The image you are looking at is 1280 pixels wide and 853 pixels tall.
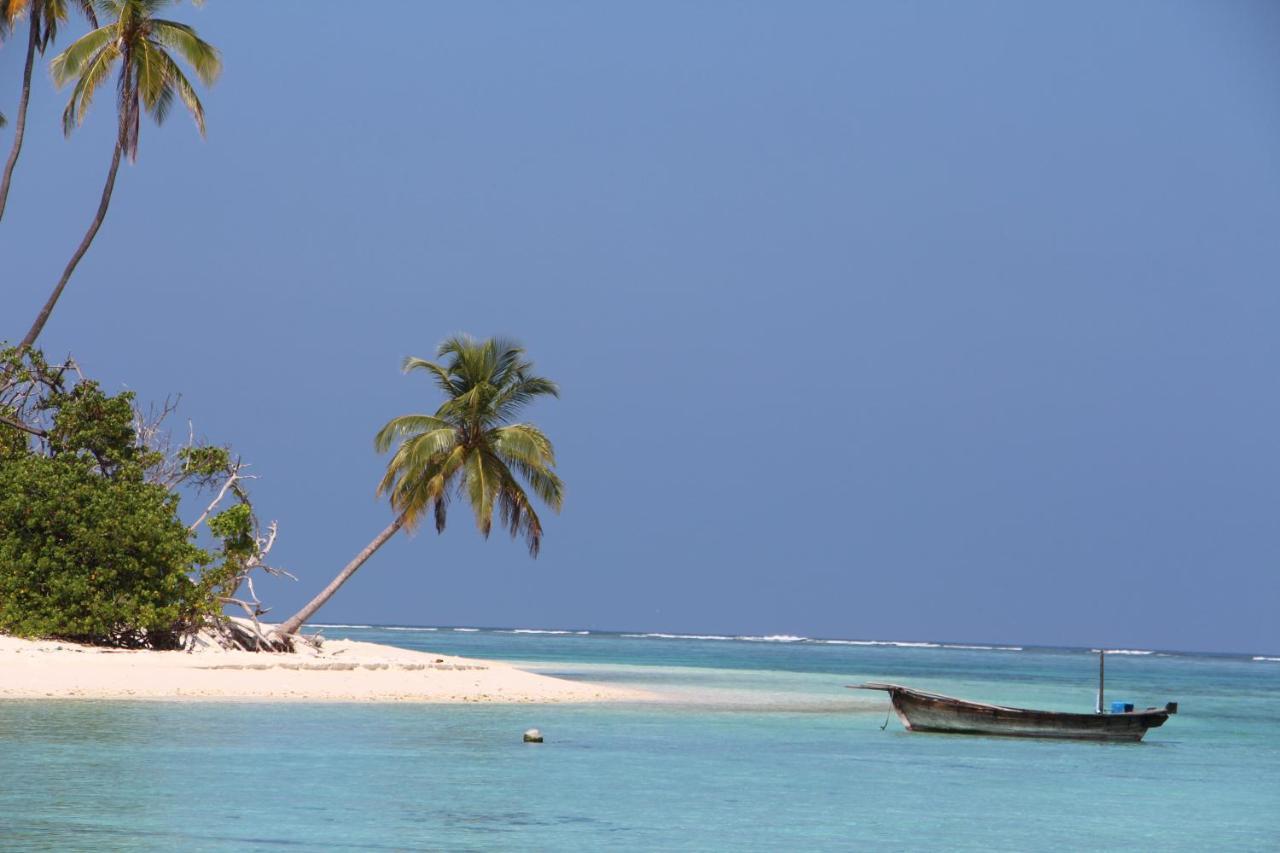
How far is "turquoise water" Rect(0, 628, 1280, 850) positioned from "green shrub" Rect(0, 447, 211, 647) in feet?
19.2

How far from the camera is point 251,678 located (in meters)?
28.6

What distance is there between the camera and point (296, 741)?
1992 centimetres

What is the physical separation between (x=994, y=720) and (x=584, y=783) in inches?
430

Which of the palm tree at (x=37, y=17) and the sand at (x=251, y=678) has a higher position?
the palm tree at (x=37, y=17)

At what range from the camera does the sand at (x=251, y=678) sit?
25.5m

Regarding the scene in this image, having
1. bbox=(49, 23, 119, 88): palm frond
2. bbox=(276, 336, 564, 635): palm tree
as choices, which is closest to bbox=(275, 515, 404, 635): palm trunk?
bbox=(276, 336, 564, 635): palm tree

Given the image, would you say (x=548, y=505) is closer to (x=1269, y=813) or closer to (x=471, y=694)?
(x=471, y=694)

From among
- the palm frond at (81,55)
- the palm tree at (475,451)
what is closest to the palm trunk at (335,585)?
the palm tree at (475,451)

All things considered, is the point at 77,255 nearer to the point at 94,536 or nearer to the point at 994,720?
the point at 94,536

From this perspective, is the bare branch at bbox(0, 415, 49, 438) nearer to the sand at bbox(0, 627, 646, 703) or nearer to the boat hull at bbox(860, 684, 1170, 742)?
the sand at bbox(0, 627, 646, 703)

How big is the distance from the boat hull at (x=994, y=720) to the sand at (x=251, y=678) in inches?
292

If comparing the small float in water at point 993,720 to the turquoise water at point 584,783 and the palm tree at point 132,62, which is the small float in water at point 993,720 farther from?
the palm tree at point 132,62

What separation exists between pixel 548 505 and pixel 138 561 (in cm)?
1083

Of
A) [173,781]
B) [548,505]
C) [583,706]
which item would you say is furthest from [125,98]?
[173,781]
